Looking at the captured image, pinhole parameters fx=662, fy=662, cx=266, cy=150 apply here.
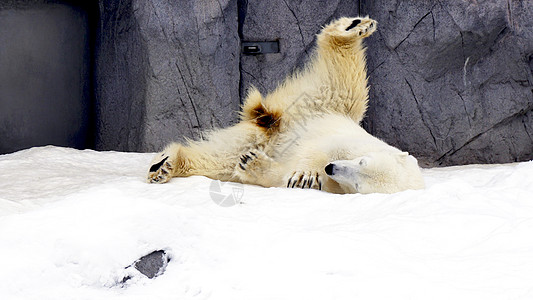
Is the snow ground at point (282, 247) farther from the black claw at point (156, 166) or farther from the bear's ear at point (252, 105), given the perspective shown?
the bear's ear at point (252, 105)

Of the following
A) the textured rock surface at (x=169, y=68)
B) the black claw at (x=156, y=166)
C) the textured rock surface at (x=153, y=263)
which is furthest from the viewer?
the textured rock surface at (x=169, y=68)

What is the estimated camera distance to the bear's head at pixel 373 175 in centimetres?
301

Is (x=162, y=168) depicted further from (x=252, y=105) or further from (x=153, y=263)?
(x=153, y=263)

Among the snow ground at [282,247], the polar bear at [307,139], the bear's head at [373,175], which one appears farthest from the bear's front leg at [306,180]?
the snow ground at [282,247]

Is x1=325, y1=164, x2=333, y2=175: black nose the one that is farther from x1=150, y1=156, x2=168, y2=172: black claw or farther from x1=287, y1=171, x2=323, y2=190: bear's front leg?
x1=150, y1=156, x2=168, y2=172: black claw

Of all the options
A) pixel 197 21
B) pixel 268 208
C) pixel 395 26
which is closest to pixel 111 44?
pixel 197 21

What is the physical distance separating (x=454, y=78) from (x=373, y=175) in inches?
95.6

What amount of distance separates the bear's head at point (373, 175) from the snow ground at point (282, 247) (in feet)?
0.71

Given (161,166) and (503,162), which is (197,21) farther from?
(503,162)

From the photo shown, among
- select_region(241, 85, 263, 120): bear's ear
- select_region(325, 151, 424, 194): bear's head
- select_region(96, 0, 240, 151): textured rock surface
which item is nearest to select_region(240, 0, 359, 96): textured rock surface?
select_region(96, 0, 240, 151): textured rock surface

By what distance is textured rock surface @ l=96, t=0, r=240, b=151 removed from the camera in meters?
4.88

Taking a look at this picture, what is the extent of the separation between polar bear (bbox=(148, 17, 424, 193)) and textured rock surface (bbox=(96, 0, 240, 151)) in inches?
45.3

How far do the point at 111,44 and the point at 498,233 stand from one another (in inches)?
148

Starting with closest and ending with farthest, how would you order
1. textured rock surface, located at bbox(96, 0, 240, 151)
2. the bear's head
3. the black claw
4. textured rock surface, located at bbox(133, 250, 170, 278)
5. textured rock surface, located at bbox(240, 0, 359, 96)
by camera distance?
textured rock surface, located at bbox(133, 250, 170, 278)
the bear's head
the black claw
textured rock surface, located at bbox(96, 0, 240, 151)
textured rock surface, located at bbox(240, 0, 359, 96)
